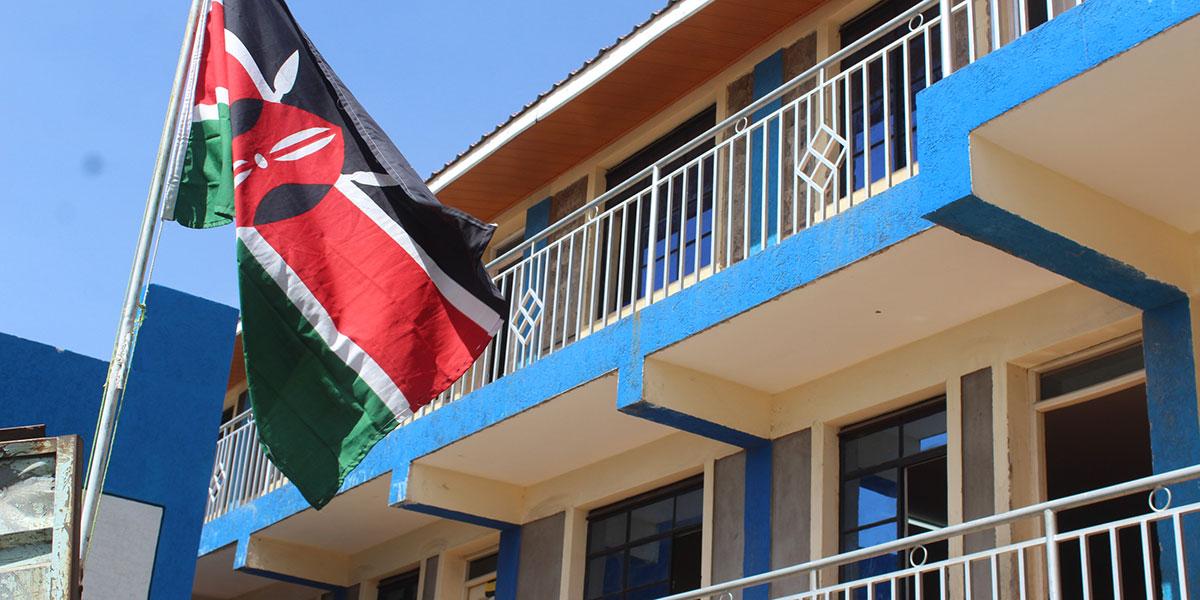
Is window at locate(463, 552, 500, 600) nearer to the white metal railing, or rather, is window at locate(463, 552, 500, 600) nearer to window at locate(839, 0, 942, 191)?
the white metal railing

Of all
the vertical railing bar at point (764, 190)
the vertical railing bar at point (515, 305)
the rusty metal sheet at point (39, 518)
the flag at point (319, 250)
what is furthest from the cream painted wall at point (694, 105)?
the rusty metal sheet at point (39, 518)

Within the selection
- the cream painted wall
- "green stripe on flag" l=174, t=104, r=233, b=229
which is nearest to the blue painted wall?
"green stripe on flag" l=174, t=104, r=233, b=229

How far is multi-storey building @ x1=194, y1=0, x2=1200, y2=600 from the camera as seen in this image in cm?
689

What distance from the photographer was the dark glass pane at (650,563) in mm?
10508

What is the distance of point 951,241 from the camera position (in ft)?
25.2

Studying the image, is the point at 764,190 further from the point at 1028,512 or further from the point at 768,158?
the point at 1028,512

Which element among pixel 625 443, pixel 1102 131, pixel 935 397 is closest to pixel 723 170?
pixel 625 443

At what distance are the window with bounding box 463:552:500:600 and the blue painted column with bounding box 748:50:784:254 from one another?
4.07 m

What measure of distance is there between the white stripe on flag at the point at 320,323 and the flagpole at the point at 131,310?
426 mm

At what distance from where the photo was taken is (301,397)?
261 inches

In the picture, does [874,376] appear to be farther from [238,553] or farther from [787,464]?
[238,553]

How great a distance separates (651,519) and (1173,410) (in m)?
4.55

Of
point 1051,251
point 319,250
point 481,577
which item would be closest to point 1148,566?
point 1051,251

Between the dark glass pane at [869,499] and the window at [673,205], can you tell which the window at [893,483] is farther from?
the window at [673,205]
